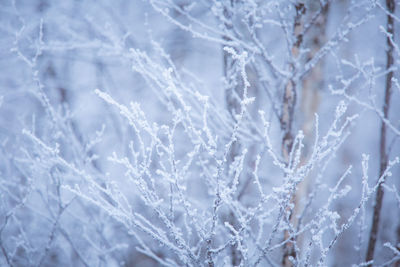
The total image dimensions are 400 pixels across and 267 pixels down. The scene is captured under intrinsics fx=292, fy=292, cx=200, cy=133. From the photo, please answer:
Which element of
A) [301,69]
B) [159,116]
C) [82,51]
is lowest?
[301,69]

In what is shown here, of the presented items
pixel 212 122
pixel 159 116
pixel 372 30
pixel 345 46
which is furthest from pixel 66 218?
pixel 345 46

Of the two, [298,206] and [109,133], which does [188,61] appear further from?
[298,206]

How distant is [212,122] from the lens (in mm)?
2807

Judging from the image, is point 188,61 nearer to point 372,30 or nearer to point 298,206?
point 372,30

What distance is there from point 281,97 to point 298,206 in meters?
1.22

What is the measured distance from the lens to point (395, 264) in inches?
114

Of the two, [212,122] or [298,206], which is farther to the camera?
[298,206]

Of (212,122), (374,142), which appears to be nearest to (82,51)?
(212,122)

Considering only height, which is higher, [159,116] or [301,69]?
[159,116]

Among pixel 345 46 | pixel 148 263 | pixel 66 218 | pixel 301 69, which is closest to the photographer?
pixel 301 69

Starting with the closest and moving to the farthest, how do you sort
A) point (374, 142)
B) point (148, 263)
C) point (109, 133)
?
point (109, 133)
point (148, 263)
point (374, 142)

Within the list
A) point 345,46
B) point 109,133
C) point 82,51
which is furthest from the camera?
point 345,46

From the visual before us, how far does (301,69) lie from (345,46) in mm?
4499

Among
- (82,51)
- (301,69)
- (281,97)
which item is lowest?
(281,97)
